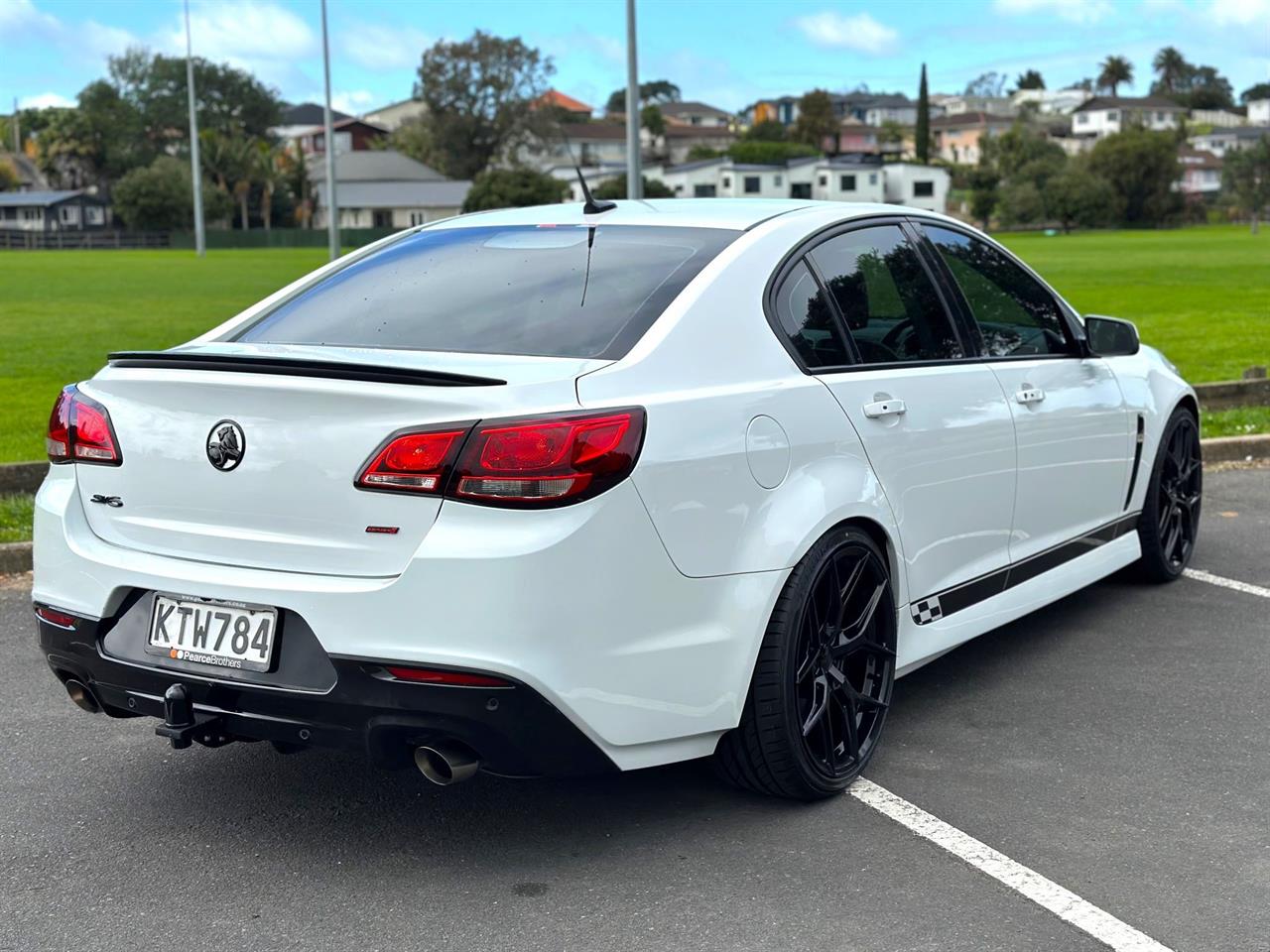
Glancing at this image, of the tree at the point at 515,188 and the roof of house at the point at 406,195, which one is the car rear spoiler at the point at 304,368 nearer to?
the tree at the point at 515,188

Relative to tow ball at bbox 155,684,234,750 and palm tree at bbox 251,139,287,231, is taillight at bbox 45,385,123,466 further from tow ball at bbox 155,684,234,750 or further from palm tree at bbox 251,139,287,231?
palm tree at bbox 251,139,287,231

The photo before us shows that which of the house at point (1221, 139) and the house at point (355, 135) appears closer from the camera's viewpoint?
the house at point (355, 135)

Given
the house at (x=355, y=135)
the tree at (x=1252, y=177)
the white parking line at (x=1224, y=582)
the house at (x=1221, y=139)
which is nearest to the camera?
the white parking line at (x=1224, y=582)

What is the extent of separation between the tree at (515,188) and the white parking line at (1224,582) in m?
88.4

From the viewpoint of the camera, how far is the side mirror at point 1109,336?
18.8 ft

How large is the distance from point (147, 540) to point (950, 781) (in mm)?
2271

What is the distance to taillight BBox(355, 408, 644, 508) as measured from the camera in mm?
3371

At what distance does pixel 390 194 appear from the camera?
121 meters

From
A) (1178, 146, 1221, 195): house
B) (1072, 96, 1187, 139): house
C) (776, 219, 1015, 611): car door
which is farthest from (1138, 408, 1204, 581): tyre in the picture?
(1072, 96, 1187, 139): house

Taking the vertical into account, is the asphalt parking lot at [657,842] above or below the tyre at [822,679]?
below

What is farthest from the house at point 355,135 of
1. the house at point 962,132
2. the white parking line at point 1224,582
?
the white parking line at point 1224,582

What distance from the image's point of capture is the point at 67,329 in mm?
23562

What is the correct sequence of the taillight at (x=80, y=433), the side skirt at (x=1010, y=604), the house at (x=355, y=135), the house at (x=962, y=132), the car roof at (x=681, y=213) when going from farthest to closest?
1. the house at (x=962, y=132)
2. the house at (x=355, y=135)
3. the side skirt at (x=1010, y=604)
4. the car roof at (x=681, y=213)
5. the taillight at (x=80, y=433)

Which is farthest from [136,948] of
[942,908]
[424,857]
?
[942,908]
